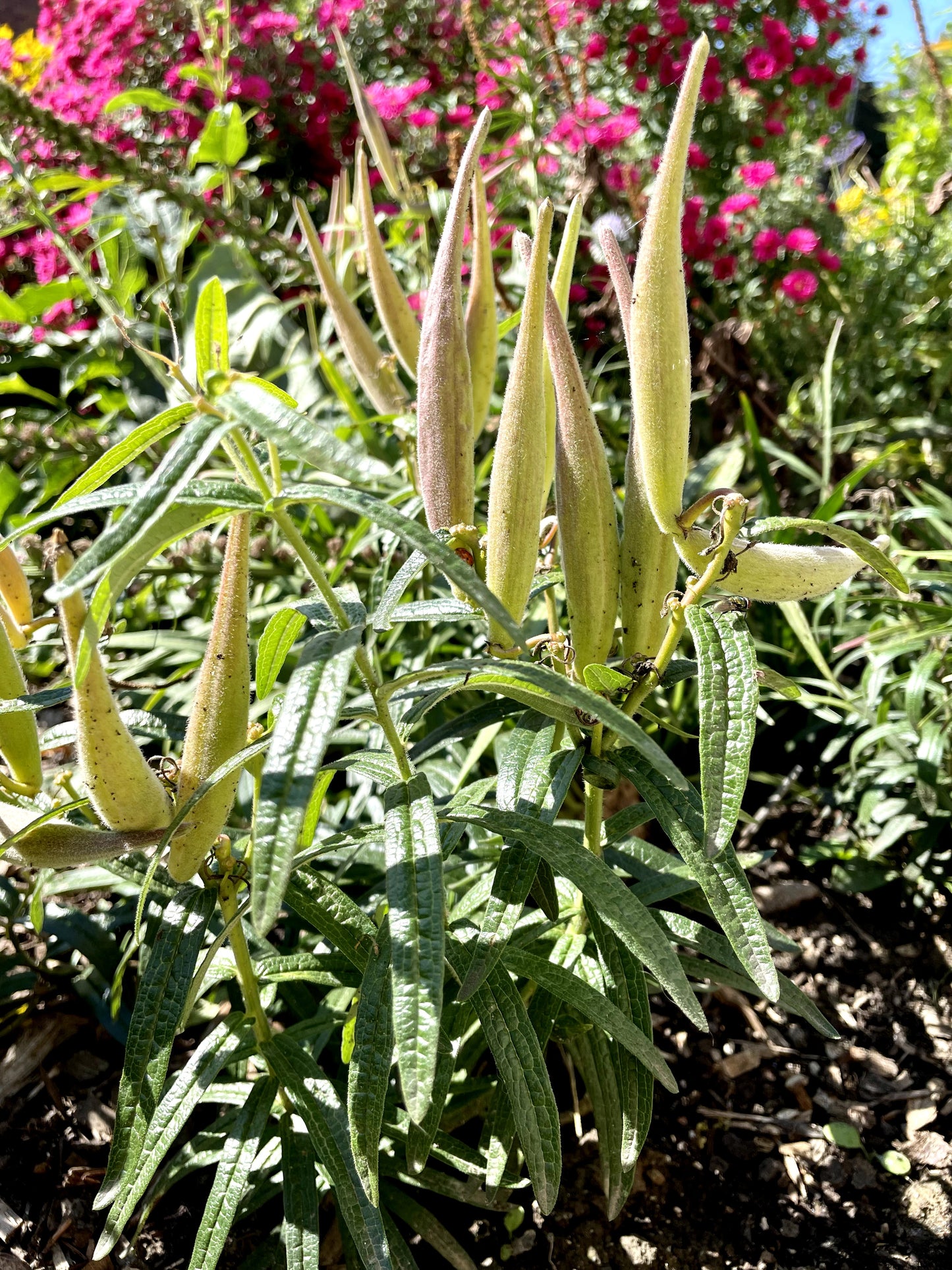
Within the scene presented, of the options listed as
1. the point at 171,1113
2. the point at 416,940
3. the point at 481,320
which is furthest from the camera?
the point at 481,320

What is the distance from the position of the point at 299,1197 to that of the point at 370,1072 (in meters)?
0.28

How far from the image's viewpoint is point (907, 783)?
5.94 ft

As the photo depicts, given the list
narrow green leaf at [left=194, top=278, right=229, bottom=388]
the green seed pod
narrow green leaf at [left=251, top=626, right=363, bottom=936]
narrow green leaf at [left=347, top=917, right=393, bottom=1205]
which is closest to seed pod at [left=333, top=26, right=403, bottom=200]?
the green seed pod

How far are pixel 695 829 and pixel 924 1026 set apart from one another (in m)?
1.05

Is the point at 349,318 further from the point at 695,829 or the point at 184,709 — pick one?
the point at 695,829

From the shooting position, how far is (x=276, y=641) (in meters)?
0.88

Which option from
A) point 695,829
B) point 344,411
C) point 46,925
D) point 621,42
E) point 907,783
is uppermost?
point 621,42

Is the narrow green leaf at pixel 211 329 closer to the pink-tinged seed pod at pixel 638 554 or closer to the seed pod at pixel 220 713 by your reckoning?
the seed pod at pixel 220 713

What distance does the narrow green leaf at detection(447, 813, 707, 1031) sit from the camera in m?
0.80

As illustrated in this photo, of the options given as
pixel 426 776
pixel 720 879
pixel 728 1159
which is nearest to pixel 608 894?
pixel 720 879

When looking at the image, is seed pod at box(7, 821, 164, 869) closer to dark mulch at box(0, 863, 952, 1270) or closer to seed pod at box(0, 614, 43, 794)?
seed pod at box(0, 614, 43, 794)

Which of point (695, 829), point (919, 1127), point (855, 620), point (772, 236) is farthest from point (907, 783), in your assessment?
point (772, 236)

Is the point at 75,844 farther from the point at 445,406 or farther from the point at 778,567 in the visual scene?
the point at 778,567

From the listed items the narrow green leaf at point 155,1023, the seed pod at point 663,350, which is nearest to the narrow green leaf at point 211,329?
the seed pod at point 663,350
